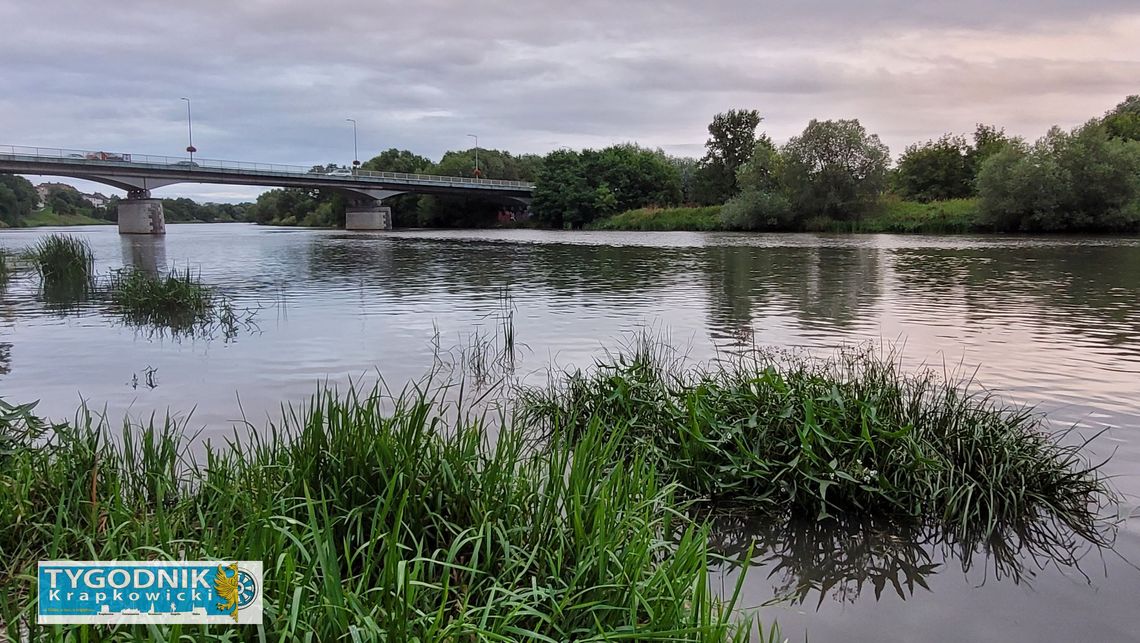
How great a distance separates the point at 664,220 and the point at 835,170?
20522 mm

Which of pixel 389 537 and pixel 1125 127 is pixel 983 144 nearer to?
pixel 1125 127

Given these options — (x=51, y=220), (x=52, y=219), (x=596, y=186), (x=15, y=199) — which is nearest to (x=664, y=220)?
(x=596, y=186)

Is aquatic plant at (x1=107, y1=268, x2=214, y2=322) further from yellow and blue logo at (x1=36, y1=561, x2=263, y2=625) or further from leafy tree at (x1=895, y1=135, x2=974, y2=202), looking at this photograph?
leafy tree at (x1=895, y1=135, x2=974, y2=202)

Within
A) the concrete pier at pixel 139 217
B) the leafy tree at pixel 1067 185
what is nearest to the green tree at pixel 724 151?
the leafy tree at pixel 1067 185

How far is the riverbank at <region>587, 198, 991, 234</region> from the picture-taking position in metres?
57.8

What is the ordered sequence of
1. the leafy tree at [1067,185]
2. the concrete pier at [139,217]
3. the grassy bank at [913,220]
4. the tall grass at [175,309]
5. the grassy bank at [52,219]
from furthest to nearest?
the grassy bank at [52,219] < the concrete pier at [139,217] < the grassy bank at [913,220] < the leafy tree at [1067,185] < the tall grass at [175,309]

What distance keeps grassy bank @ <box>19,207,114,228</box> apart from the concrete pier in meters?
45.0

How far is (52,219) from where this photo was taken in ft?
406

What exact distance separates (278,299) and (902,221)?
54.8 m

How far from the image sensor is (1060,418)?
776 cm

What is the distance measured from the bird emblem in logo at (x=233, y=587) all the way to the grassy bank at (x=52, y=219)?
422ft

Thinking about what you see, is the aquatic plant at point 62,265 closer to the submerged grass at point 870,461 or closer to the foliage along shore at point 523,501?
the foliage along shore at point 523,501

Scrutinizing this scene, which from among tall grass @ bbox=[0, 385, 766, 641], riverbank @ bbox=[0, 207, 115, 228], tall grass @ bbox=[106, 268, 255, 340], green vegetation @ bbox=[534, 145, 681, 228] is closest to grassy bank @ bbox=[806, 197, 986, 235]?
green vegetation @ bbox=[534, 145, 681, 228]

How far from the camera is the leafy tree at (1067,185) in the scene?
4966cm
